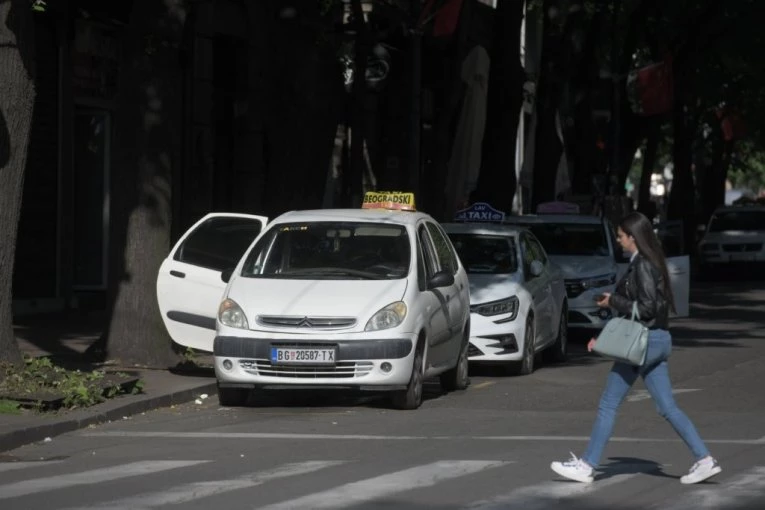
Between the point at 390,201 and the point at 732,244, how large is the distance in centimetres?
2674

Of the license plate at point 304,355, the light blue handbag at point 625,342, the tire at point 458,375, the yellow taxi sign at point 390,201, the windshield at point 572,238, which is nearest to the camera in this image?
the light blue handbag at point 625,342

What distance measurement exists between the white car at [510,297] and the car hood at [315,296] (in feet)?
10.0

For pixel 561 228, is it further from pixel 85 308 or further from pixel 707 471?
pixel 707 471

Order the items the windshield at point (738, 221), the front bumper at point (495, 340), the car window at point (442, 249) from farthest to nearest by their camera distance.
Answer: the windshield at point (738, 221)
the front bumper at point (495, 340)
the car window at point (442, 249)

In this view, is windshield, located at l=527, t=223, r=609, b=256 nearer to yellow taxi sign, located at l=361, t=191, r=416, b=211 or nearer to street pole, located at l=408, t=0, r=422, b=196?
street pole, located at l=408, t=0, r=422, b=196

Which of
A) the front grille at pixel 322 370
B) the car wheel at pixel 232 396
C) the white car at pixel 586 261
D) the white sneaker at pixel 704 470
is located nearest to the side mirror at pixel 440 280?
the front grille at pixel 322 370

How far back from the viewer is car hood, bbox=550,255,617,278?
2155 cm

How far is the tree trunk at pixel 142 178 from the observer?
16438mm

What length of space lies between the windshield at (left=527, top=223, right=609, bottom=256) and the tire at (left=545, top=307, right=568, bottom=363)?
294 centimetres

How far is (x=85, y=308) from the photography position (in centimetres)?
2392

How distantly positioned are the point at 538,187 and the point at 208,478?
80.2 feet

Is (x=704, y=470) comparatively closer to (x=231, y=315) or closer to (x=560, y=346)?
(x=231, y=315)

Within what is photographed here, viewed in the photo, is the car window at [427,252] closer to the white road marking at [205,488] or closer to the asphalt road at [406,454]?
the asphalt road at [406,454]

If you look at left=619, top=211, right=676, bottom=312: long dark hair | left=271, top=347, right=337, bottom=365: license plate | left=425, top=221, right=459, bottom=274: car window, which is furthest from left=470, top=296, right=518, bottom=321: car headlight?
left=619, top=211, right=676, bottom=312: long dark hair
